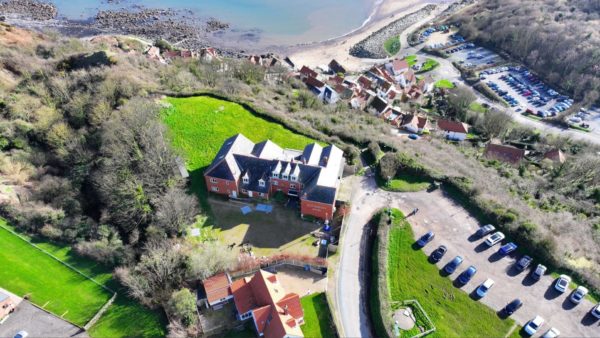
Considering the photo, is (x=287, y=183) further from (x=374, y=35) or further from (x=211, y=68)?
(x=374, y=35)

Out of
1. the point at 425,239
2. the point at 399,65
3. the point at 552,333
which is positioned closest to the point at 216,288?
the point at 425,239

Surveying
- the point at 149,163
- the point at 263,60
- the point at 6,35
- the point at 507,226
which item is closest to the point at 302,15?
the point at 263,60

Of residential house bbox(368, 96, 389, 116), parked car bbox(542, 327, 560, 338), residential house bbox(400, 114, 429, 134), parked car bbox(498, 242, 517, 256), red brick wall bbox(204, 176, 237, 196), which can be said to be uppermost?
red brick wall bbox(204, 176, 237, 196)

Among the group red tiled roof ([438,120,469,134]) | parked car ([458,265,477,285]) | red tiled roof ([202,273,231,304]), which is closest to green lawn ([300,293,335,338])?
red tiled roof ([202,273,231,304])

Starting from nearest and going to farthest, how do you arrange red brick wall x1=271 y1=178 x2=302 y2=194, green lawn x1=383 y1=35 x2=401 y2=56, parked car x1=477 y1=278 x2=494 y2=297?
parked car x1=477 y1=278 x2=494 y2=297
red brick wall x1=271 y1=178 x2=302 y2=194
green lawn x1=383 y1=35 x2=401 y2=56

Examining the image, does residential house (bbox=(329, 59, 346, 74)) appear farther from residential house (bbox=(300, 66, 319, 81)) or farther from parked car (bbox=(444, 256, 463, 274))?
parked car (bbox=(444, 256, 463, 274))

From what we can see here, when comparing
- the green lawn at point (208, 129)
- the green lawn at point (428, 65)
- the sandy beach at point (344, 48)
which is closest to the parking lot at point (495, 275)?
the green lawn at point (208, 129)

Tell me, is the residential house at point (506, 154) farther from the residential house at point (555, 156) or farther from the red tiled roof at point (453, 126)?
the red tiled roof at point (453, 126)
